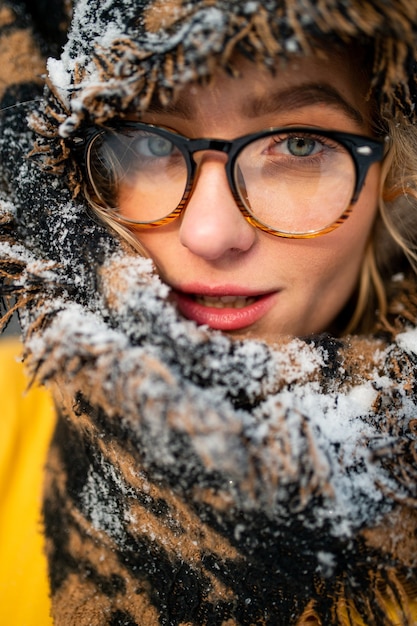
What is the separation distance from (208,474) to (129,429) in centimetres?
16

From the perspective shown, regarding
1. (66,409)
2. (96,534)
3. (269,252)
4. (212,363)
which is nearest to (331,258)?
(269,252)

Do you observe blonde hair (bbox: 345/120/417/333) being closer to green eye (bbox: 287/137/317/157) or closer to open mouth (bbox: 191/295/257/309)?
green eye (bbox: 287/137/317/157)

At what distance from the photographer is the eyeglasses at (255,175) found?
1.05m

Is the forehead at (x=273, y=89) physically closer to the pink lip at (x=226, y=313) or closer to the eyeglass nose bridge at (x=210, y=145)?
the eyeglass nose bridge at (x=210, y=145)

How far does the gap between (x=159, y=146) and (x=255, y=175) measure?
0.73 ft

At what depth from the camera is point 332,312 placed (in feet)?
4.41

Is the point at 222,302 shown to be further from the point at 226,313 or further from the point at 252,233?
the point at 252,233

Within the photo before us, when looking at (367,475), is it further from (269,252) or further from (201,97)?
(201,97)

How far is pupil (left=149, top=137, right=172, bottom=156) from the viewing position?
108 cm

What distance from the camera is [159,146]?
1.09 m

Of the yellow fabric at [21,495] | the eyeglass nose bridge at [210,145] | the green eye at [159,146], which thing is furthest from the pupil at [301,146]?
the yellow fabric at [21,495]

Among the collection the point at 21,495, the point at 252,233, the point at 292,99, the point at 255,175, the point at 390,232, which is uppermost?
the point at 292,99

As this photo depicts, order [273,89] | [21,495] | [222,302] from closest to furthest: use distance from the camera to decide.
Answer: [273,89]
[222,302]
[21,495]

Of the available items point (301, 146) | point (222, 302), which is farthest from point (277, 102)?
point (222, 302)
